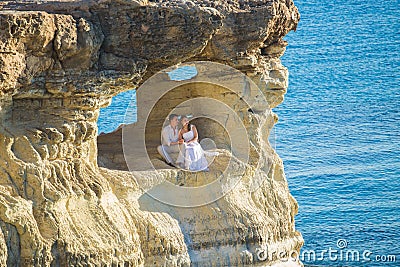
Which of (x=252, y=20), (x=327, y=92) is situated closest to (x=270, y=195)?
(x=252, y=20)

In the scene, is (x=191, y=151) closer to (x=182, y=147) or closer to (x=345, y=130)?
(x=182, y=147)

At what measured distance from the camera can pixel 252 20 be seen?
2308cm

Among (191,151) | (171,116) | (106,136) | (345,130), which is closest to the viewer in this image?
(191,151)

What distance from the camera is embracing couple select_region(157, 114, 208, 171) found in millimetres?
22938

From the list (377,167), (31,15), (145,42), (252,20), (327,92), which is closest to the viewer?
(31,15)

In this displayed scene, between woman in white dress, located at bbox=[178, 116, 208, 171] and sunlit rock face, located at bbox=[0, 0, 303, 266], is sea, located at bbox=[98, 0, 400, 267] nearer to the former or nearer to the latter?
sunlit rock face, located at bbox=[0, 0, 303, 266]

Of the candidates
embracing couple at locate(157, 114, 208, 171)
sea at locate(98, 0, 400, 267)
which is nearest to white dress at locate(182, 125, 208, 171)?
embracing couple at locate(157, 114, 208, 171)

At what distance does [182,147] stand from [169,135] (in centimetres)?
27

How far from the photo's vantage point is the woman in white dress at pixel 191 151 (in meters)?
22.9

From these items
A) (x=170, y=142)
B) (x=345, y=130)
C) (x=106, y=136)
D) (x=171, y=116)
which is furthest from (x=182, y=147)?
(x=345, y=130)

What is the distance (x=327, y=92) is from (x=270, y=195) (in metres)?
26.2

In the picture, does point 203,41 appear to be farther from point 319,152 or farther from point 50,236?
point 319,152

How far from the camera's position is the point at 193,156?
22.9 metres

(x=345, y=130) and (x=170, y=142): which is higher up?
(x=170, y=142)
